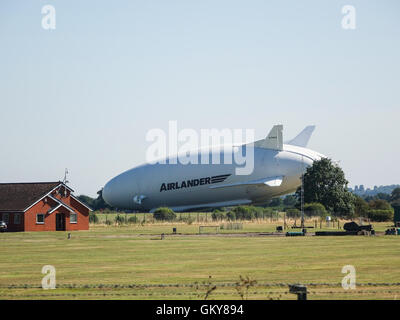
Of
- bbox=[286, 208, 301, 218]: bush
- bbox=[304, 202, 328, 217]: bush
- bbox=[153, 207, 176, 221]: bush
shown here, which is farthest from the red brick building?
bbox=[304, 202, 328, 217]: bush

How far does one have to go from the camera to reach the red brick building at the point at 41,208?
79.1 meters

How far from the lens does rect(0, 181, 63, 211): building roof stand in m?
79.7

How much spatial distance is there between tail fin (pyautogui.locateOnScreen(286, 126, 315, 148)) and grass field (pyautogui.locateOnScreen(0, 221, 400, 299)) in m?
76.1

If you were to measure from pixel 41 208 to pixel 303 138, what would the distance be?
2394 inches

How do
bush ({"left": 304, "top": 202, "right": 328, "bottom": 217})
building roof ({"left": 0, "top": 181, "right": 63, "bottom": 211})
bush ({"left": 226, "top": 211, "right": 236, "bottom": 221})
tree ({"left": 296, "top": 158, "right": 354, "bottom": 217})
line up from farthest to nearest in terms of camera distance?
tree ({"left": 296, "top": 158, "right": 354, "bottom": 217}), bush ({"left": 226, "top": 211, "right": 236, "bottom": 221}), bush ({"left": 304, "top": 202, "right": 328, "bottom": 217}), building roof ({"left": 0, "top": 181, "right": 63, "bottom": 211})

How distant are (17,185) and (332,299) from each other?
228 ft

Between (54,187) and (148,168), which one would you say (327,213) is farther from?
(54,187)

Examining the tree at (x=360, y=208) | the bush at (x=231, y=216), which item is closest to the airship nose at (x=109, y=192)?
the bush at (x=231, y=216)

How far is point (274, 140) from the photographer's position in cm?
11250

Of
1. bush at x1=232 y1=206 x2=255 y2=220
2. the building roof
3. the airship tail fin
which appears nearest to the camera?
the building roof

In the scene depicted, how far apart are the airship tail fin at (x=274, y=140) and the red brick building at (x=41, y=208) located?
3685cm

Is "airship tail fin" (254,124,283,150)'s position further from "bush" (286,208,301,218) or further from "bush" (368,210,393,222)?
"bush" (368,210,393,222)

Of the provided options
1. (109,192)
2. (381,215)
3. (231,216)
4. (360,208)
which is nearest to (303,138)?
(360,208)
